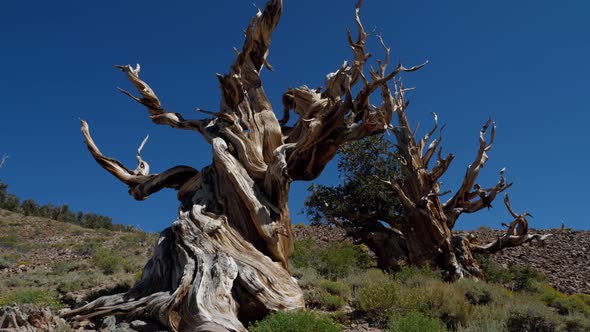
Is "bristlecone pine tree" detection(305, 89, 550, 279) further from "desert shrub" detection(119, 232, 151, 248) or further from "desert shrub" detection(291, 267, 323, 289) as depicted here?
"desert shrub" detection(119, 232, 151, 248)

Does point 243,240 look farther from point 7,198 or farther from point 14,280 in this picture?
point 7,198

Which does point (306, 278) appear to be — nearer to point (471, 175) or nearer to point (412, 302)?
point (412, 302)

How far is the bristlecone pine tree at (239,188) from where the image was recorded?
240 inches

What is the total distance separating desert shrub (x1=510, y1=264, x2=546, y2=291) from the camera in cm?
1259

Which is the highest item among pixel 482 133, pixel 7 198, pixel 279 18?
pixel 7 198

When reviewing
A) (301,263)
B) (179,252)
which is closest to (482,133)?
(301,263)

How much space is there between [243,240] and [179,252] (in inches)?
37.5

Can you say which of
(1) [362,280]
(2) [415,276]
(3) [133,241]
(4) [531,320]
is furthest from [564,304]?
(3) [133,241]

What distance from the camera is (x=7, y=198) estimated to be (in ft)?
104

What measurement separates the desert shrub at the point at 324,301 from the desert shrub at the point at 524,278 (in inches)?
287

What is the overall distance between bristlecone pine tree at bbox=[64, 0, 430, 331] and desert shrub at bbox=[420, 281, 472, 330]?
207cm

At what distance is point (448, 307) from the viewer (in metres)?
6.90

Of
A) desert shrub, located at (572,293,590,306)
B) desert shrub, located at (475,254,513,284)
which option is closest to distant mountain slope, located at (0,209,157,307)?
desert shrub, located at (475,254,513,284)

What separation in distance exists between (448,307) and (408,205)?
565cm
